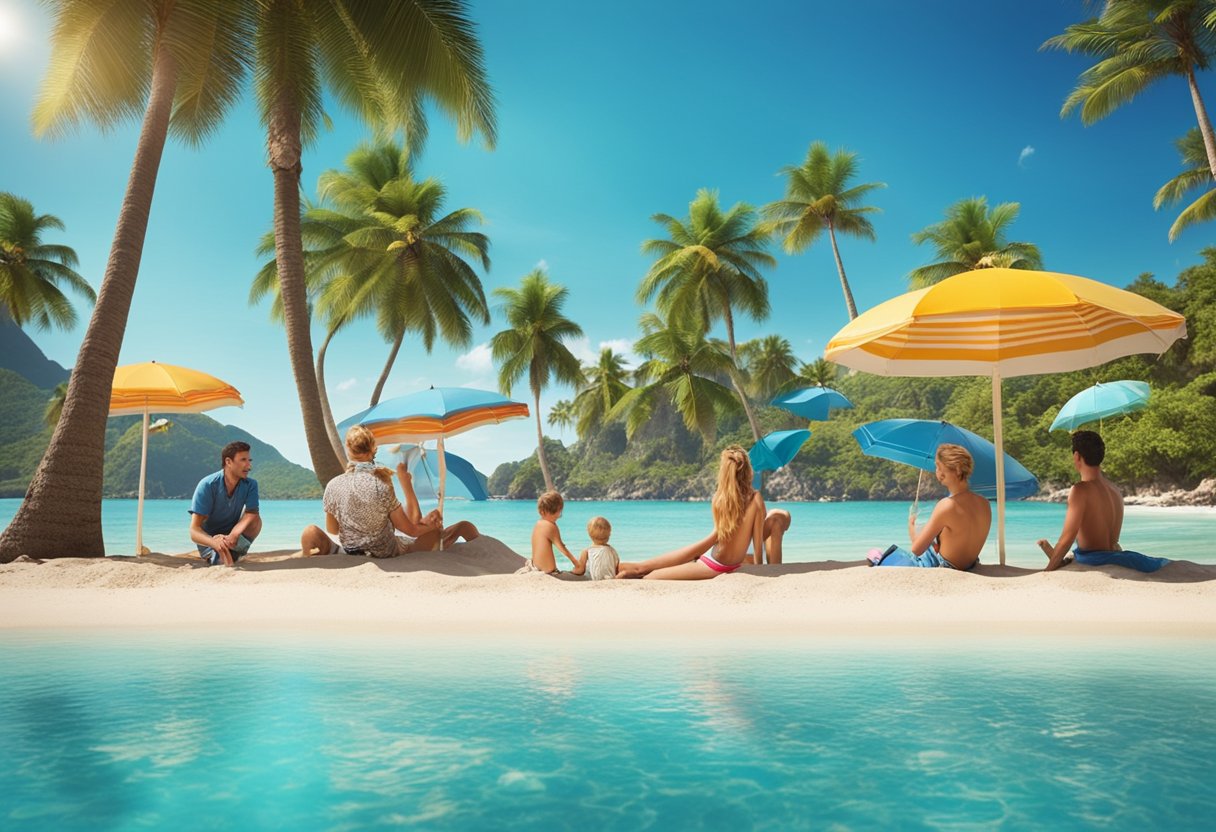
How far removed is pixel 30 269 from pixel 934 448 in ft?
130

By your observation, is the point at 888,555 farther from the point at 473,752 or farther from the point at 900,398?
the point at 900,398

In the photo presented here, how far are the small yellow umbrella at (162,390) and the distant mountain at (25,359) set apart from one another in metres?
169

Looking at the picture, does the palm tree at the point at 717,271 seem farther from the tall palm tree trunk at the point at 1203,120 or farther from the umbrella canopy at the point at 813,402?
the umbrella canopy at the point at 813,402

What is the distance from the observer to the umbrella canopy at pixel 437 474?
1080 centimetres

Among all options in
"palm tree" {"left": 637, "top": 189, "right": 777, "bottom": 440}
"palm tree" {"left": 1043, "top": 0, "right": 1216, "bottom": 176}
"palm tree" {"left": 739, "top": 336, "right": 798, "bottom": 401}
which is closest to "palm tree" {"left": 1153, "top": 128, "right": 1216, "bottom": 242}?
"palm tree" {"left": 1043, "top": 0, "right": 1216, "bottom": 176}

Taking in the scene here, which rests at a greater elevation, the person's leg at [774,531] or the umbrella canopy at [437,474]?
the umbrella canopy at [437,474]

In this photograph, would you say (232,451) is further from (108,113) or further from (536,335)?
(536,335)

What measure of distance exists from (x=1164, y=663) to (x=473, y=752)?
4.56 meters

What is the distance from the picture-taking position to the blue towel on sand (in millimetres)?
6977

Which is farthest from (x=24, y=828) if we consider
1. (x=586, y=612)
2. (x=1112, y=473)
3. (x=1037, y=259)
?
(x=1112, y=473)

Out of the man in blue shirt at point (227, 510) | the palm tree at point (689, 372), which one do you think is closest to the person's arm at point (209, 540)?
the man in blue shirt at point (227, 510)

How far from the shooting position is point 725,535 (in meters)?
7.23

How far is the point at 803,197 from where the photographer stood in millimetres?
33000

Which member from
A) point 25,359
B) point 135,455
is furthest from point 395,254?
point 25,359
